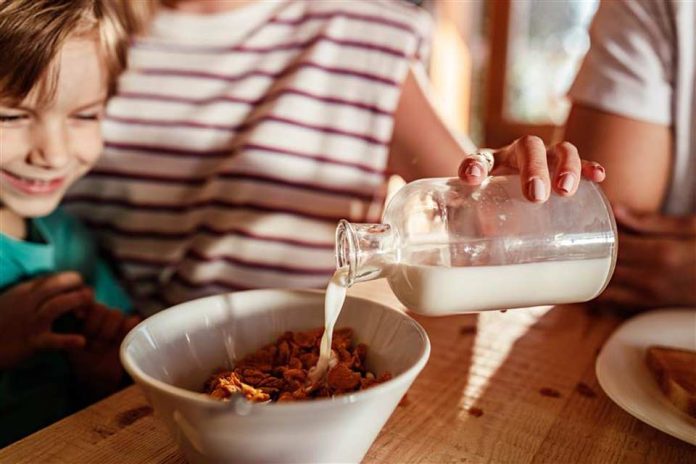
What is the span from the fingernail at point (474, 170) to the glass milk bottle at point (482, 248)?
28 mm

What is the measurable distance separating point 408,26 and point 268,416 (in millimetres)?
862

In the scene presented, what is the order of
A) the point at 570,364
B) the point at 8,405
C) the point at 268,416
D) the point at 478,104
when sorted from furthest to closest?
1. the point at 478,104
2. the point at 8,405
3. the point at 570,364
4. the point at 268,416

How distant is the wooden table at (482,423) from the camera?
595 mm

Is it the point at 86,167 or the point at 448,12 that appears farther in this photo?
the point at 448,12

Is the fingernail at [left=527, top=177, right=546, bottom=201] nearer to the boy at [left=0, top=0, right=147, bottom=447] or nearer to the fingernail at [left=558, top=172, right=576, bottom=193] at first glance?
the fingernail at [left=558, top=172, right=576, bottom=193]

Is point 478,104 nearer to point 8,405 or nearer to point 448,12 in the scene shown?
point 448,12

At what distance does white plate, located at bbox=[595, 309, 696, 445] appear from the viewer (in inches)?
24.4

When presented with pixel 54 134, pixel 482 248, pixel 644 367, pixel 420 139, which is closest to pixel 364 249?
pixel 482 248

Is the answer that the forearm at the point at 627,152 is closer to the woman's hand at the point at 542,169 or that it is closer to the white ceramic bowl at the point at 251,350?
the woman's hand at the point at 542,169

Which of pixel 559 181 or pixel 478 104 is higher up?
pixel 559 181

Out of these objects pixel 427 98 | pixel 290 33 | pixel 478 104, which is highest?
pixel 290 33

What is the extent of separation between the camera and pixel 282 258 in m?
1.18

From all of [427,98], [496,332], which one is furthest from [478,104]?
[496,332]

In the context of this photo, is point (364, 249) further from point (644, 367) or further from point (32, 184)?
point (32, 184)
